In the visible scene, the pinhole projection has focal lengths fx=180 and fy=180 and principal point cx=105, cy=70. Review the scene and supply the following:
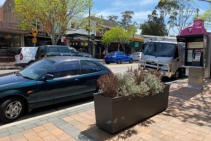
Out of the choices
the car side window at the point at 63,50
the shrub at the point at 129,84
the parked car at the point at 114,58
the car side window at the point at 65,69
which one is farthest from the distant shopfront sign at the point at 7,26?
the shrub at the point at 129,84

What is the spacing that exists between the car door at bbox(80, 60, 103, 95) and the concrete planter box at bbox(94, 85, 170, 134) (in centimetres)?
202

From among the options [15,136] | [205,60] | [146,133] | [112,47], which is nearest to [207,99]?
[205,60]

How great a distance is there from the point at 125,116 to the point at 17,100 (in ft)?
8.36

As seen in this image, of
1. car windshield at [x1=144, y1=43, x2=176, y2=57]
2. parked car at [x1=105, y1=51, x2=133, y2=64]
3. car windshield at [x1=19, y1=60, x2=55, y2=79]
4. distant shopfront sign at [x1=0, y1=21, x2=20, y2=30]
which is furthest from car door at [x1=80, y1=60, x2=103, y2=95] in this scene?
distant shopfront sign at [x1=0, y1=21, x2=20, y2=30]

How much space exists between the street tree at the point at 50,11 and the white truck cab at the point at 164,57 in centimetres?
1150

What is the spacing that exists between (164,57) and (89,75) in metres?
5.48

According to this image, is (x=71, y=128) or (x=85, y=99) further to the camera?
(x=85, y=99)

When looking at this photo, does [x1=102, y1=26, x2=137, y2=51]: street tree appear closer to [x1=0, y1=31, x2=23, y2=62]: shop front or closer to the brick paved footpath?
[x1=0, y1=31, x2=23, y2=62]: shop front

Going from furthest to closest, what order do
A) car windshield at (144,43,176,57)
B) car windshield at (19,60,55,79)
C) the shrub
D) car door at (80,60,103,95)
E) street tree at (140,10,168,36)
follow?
street tree at (140,10,168,36), car windshield at (144,43,176,57), car door at (80,60,103,95), car windshield at (19,60,55,79), the shrub

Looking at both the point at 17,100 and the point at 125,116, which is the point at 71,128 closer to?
the point at 125,116

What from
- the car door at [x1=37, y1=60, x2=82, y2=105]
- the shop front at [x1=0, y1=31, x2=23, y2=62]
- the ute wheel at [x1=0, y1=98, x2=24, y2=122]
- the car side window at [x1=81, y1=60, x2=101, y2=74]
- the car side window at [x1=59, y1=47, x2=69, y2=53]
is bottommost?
the ute wheel at [x1=0, y1=98, x2=24, y2=122]

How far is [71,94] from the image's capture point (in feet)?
16.9

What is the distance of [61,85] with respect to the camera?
4887 millimetres

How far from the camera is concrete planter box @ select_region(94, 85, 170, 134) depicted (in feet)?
10.5
